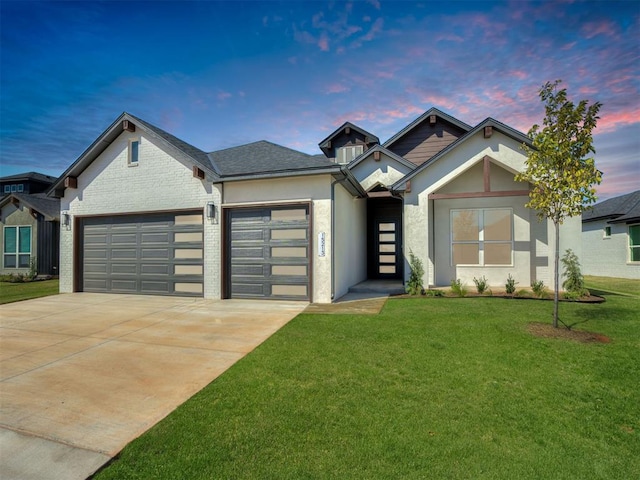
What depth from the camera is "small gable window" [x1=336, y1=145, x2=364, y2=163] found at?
17938 millimetres

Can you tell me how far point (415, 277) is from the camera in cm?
1050

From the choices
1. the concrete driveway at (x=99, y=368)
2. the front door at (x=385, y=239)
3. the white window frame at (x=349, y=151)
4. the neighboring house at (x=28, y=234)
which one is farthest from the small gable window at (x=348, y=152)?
the neighboring house at (x=28, y=234)

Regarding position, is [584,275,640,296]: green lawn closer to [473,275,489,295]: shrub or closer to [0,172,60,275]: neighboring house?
[473,275,489,295]: shrub

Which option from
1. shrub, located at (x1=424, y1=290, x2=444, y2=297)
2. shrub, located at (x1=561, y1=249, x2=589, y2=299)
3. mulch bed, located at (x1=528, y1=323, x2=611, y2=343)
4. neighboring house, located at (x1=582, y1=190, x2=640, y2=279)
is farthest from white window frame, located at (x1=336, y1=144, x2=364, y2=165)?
mulch bed, located at (x1=528, y1=323, x2=611, y2=343)

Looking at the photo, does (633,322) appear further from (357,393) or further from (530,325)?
(357,393)

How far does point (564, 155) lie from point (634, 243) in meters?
15.3

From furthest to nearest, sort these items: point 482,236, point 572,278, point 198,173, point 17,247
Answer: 1. point 17,247
2. point 482,236
3. point 198,173
4. point 572,278

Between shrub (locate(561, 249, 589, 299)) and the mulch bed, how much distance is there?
12.9 ft

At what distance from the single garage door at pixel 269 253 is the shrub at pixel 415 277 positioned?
11.6 ft

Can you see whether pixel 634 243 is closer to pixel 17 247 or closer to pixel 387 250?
pixel 387 250

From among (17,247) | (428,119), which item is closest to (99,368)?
(428,119)

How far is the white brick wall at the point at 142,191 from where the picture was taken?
1024cm

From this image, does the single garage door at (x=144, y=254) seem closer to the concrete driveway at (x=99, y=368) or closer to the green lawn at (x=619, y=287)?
the concrete driveway at (x=99, y=368)

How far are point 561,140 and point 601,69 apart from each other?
252 inches
